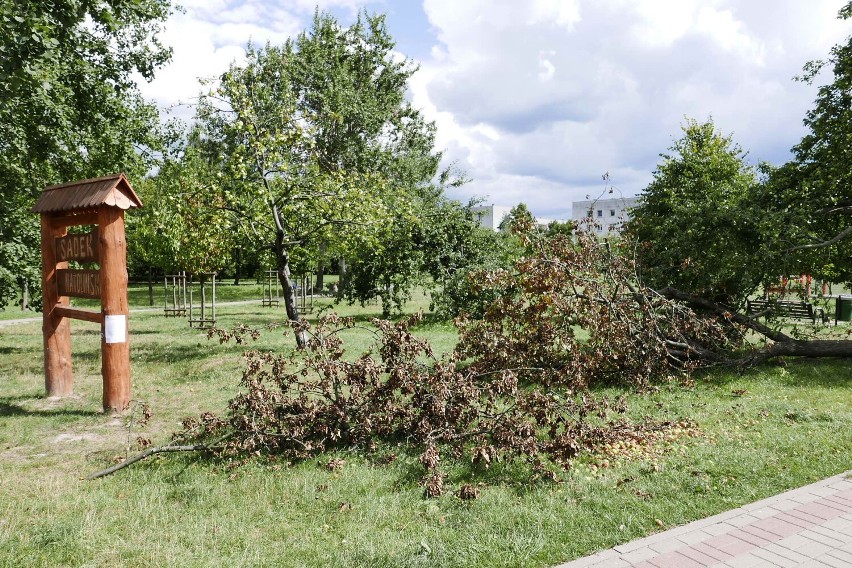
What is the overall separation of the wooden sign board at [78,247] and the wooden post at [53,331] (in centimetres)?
16

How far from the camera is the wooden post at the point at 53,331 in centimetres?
877

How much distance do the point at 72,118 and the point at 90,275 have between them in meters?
5.53

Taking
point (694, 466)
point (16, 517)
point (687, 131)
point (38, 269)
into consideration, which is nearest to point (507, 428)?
point (694, 466)

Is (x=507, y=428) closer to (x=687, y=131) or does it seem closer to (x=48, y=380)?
(x=48, y=380)

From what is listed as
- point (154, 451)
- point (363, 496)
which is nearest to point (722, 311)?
point (363, 496)

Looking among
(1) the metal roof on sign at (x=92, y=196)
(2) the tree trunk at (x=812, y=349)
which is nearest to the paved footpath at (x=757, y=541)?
(2) the tree trunk at (x=812, y=349)

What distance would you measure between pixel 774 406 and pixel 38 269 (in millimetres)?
13942

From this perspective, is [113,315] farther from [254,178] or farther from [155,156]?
[155,156]

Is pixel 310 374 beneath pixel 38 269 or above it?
beneath

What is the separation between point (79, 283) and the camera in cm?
859

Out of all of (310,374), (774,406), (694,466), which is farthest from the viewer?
(310,374)

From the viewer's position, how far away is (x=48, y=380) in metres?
8.77

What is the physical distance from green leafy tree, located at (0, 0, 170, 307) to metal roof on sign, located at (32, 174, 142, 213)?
1.74m

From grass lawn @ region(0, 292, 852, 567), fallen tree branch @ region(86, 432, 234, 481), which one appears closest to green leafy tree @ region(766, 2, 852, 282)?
grass lawn @ region(0, 292, 852, 567)
